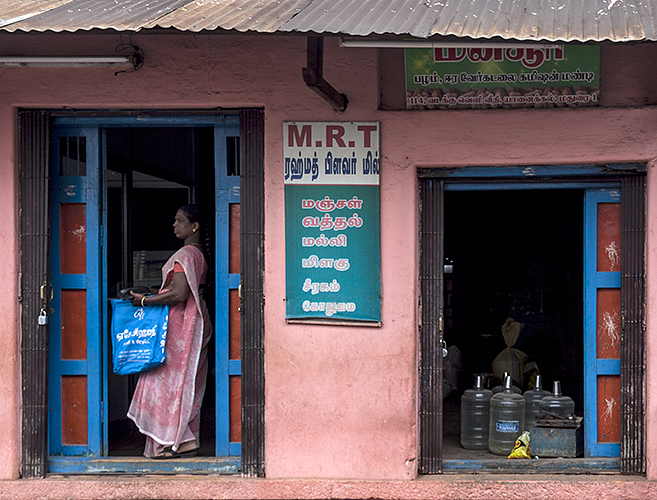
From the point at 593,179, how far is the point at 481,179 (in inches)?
32.2

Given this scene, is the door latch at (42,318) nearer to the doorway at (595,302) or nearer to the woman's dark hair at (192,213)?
the woman's dark hair at (192,213)

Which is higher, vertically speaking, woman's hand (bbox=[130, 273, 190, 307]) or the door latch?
woman's hand (bbox=[130, 273, 190, 307])

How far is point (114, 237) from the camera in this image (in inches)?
236

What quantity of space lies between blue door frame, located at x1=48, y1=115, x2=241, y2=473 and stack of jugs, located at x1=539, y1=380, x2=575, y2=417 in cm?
267

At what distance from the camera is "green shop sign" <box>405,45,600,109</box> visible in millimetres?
4746

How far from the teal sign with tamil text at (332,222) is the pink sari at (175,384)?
835 mm

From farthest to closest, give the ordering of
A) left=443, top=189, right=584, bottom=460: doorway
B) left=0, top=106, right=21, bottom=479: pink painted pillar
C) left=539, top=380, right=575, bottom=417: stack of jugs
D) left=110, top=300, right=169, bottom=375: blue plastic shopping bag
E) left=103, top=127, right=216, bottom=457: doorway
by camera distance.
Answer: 1. left=443, top=189, right=584, bottom=460: doorway
2. left=103, top=127, right=216, bottom=457: doorway
3. left=539, top=380, right=575, bottom=417: stack of jugs
4. left=110, top=300, right=169, bottom=375: blue plastic shopping bag
5. left=0, top=106, right=21, bottom=479: pink painted pillar

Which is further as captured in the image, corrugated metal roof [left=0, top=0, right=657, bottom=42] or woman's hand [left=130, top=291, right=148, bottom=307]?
woman's hand [left=130, top=291, right=148, bottom=307]

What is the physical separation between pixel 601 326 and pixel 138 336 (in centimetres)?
355

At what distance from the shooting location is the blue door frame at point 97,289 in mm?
5016

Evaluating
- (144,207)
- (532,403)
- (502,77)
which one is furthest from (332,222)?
(144,207)

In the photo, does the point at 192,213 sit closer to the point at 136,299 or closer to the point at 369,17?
the point at 136,299

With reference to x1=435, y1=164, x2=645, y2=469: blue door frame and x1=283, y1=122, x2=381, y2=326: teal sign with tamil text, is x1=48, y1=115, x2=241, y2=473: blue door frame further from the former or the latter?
x1=435, y1=164, x2=645, y2=469: blue door frame

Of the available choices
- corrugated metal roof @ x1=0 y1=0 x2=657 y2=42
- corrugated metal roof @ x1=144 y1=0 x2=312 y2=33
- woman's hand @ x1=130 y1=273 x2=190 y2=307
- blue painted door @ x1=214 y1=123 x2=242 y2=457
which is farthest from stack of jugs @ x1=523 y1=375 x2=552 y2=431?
corrugated metal roof @ x1=144 y1=0 x2=312 y2=33
